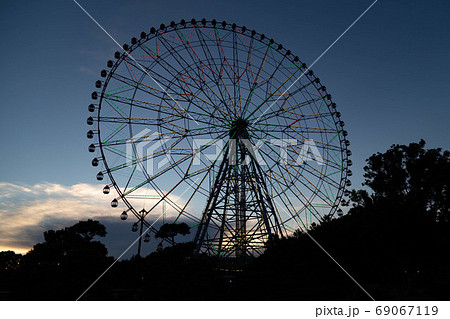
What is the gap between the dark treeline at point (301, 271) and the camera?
43.1ft

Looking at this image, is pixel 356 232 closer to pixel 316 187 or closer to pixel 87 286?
pixel 316 187

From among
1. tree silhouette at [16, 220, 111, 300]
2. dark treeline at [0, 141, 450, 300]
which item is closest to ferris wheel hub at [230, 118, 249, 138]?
dark treeline at [0, 141, 450, 300]

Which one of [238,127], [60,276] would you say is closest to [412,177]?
[238,127]

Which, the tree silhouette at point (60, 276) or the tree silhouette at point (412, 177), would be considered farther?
the tree silhouette at point (412, 177)

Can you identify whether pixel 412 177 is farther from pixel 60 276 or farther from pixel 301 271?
pixel 60 276

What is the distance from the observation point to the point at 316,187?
78.7 ft

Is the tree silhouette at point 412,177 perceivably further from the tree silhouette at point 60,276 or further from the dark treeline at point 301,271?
the tree silhouette at point 60,276

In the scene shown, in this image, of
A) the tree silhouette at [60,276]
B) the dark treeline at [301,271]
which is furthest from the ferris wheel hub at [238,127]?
the tree silhouette at [60,276]

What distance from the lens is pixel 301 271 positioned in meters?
14.3

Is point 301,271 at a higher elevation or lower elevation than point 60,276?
higher

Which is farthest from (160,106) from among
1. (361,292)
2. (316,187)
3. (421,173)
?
(421,173)

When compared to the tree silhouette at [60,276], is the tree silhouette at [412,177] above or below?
above
